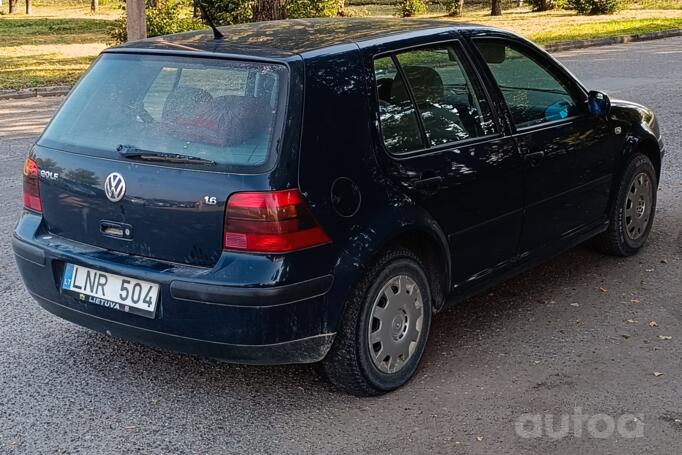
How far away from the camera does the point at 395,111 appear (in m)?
4.28

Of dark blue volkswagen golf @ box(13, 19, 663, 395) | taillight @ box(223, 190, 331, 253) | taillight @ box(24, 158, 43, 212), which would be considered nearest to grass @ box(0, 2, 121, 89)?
taillight @ box(24, 158, 43, 212)

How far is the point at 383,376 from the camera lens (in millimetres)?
4191

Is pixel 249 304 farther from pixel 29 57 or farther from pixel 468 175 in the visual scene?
pixel 29 57

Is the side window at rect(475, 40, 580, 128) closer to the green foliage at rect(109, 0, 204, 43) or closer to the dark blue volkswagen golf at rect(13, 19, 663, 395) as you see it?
the dark blue volkswagen golf at rect(13, 19, 663, 395)

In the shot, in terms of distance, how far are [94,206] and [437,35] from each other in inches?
74.6

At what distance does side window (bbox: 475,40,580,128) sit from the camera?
4957mm

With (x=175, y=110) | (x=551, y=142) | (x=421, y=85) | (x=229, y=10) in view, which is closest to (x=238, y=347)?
(x=175, y=110)

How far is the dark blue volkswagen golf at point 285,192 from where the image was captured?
148 inches

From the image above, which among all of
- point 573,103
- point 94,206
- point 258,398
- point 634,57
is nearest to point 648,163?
point 573,103

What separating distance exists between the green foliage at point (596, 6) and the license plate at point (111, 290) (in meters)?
28.8

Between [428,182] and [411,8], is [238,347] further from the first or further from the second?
[411,8]

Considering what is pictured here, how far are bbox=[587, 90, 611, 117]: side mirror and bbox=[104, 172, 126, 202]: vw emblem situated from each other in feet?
9.50

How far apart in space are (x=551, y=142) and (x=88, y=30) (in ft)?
89.2

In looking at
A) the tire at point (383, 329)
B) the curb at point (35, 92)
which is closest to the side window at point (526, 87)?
the tire at point (383, 329)
